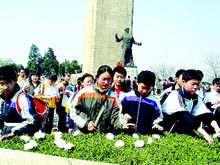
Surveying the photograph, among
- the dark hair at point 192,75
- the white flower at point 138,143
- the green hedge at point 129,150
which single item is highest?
the dark hair at point 192,75

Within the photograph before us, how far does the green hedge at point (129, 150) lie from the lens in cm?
238

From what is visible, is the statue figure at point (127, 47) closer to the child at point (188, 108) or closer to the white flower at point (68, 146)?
the child at point (188, 108)

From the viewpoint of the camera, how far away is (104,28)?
1891 centimetres

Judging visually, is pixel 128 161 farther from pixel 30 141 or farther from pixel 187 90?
pixel 187 90

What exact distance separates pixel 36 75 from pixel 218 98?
5418 mm

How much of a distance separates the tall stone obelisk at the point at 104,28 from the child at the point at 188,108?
15844 millimetres

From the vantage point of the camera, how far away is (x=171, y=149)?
2.72 m

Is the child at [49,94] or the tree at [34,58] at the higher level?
the tree at [34,58]

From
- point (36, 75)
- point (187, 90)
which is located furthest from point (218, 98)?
point (36, 75)

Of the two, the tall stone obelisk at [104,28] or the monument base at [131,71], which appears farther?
the tall stone obelisk at [104,28]

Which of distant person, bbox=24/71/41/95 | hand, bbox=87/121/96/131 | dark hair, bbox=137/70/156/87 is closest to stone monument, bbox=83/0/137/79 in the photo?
distant person, bbox=24/71/41/95

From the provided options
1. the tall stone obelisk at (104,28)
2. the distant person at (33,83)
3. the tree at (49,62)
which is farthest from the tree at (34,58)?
the distant person at (33,83)

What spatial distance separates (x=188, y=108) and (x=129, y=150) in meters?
1.30

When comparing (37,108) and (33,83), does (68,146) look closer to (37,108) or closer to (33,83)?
(37,108)
